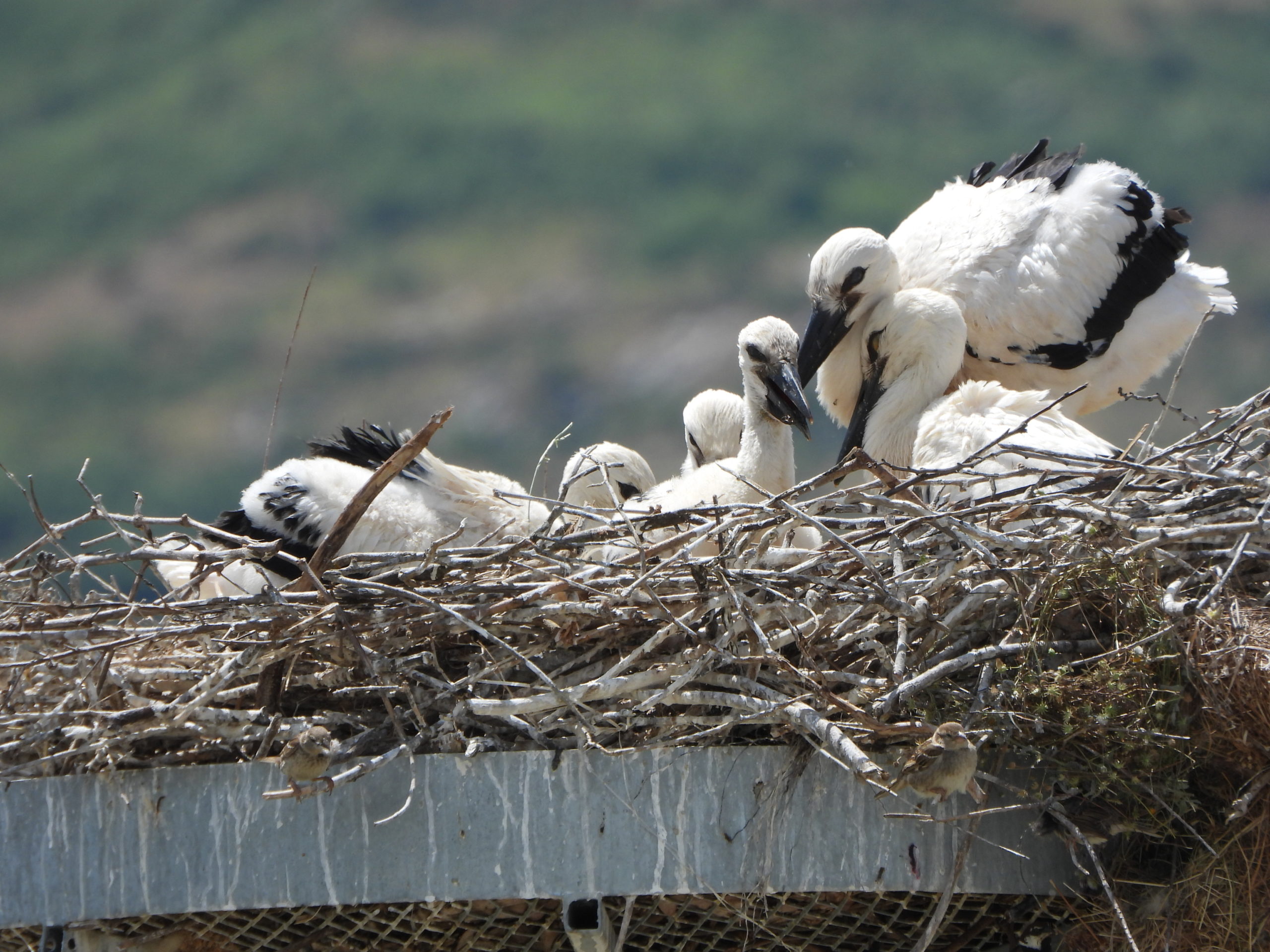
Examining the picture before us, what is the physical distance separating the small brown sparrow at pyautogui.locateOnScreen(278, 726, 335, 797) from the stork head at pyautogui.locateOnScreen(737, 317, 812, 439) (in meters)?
2.04

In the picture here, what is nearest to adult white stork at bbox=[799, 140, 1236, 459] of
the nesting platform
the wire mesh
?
the wire mesh

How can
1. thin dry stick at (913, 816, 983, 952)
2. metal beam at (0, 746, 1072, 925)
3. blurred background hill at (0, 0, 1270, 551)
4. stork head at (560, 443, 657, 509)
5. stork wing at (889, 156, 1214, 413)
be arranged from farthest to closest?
blurred background hill at (0, 0, 1270, 551) → stork wing at (889, 156, 1214, 413) → stork head at (560, 443, 657, 509) → metal beam at (0, 746, 1072, 925) → thin dry stick at (913, 816, 983, 952)

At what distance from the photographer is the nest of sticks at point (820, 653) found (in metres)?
3.63

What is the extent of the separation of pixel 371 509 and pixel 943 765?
8.03 feet

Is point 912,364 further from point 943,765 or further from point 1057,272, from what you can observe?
point 943,765

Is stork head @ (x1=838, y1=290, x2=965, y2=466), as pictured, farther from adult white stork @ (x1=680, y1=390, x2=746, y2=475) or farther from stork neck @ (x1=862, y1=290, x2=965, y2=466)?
adult white stork @ (x1=680, y1=390, x2=746, y2=475)

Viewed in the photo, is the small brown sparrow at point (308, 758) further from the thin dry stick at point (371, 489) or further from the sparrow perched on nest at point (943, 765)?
the sparrow perched on nest at point (943, 765)

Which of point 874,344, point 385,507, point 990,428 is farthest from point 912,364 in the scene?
point 385,507

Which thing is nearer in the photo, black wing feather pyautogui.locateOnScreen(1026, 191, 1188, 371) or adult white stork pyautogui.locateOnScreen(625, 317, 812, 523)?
adult white stork pyautogui.locateOnScreen(625, 317, 812, 523)

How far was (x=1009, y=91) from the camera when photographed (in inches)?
1618

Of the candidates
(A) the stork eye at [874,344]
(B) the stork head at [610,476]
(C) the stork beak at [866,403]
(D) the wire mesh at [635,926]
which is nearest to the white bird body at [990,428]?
(C) the stork beak at [866,403]

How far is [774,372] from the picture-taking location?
534 centimetres

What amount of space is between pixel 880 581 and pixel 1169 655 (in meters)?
0.59

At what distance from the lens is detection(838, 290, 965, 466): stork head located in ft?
18.5
